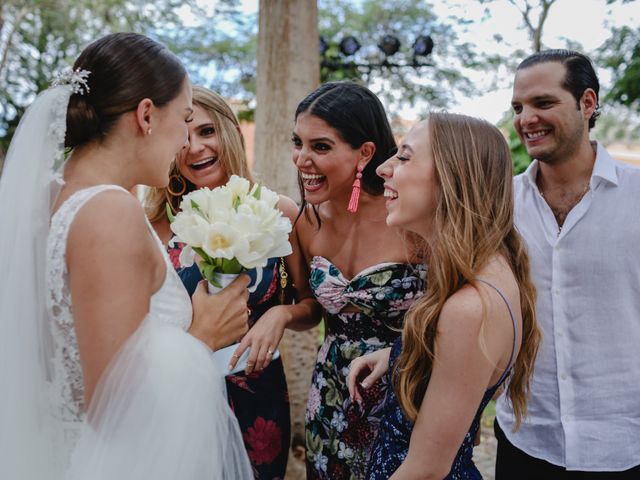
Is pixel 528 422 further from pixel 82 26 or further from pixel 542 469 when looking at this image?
pixel 82 26

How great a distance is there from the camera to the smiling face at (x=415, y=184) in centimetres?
195

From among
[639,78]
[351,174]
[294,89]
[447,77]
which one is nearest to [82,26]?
[447,77]

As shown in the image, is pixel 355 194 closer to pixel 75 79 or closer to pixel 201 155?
pixel 201 155

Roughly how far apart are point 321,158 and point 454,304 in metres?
1.28

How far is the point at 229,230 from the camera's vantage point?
187 centimetres

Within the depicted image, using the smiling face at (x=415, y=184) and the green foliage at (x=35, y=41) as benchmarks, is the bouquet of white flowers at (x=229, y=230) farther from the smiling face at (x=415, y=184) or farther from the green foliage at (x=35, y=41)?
the green foliage at (x=35, y=41)

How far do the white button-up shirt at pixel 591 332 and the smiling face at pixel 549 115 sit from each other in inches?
7.7

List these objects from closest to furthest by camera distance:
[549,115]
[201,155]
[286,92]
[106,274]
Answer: [106,274], [549,115], [201,155], [286,92]

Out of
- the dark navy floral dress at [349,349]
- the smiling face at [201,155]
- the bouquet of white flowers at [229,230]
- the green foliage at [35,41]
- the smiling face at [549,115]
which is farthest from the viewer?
the green foliage at [35,41]

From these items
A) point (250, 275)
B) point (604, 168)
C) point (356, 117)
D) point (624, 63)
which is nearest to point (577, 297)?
point (604, 168)

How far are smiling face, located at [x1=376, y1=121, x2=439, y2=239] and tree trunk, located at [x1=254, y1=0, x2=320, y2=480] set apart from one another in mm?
2610

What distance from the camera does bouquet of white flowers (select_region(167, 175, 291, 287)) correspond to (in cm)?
188

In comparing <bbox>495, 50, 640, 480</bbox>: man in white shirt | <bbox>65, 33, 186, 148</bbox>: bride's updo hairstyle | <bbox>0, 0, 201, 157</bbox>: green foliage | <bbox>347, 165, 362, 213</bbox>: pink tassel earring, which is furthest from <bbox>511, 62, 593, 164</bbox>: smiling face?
<bbox>0, 0, 201, 157</bbox>: green foliage

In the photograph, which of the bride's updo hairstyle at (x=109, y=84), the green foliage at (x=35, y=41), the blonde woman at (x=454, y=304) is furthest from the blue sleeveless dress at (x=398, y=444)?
the green foliage at (x=35, y=41)
